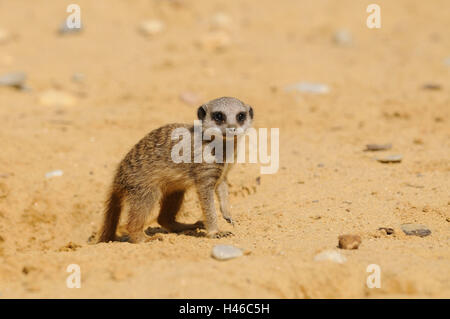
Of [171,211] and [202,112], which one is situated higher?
[202,112]

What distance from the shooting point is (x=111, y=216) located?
4.43m

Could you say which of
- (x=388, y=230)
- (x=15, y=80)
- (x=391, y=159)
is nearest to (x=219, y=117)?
(x=388, y=230)

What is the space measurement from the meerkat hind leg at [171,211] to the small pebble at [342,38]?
6128 mm

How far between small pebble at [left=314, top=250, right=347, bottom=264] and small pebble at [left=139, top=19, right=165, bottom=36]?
24.0ft

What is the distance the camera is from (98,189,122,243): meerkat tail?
4.41m

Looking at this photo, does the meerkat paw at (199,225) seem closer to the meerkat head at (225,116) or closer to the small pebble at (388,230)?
the meerkat head at (225,116)

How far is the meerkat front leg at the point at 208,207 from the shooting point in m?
3.91

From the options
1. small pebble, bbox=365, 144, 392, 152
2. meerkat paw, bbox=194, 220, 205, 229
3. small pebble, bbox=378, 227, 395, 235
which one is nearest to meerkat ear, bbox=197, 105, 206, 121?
meerkat paw, bbox=194, 220, 205, 229

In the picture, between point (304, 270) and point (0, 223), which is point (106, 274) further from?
point (0, 223)

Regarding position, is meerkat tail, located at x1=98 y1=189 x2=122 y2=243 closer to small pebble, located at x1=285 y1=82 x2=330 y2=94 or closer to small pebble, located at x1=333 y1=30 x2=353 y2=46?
small pebble, located at x1=285 y1=82 x2=330 y2=94

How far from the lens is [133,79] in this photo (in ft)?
26.0

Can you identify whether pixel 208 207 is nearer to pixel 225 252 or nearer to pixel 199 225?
pixel 199 225

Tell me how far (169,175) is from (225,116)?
0.62 meters

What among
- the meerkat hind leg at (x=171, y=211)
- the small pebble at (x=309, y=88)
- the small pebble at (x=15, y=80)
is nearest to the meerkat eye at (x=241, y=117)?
the meerkat hind leg at (x=171, y=211)
